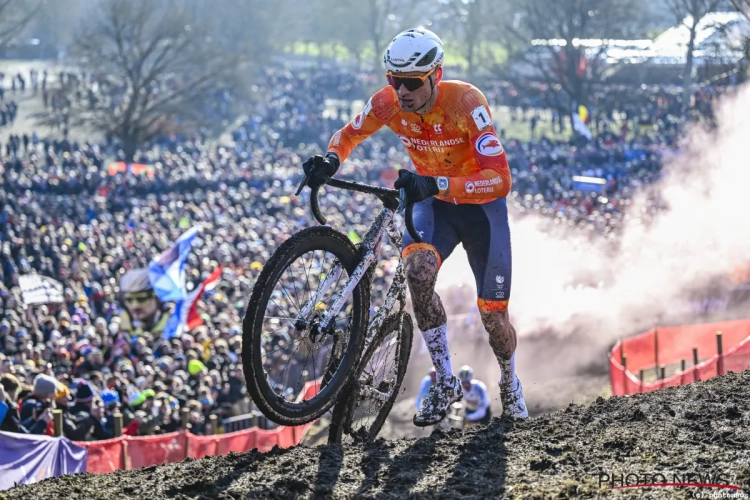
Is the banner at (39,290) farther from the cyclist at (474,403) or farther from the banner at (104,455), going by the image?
the cyclist at (474,403)

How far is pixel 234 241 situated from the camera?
25.8m

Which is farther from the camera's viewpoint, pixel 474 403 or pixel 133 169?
pixel 133 169

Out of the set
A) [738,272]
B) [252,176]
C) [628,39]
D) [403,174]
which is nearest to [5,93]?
[252,176]

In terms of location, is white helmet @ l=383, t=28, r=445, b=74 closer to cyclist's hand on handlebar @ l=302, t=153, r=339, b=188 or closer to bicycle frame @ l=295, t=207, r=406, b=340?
cyclist's hand on handlebar @ l=302, t=153, r=339, b=188

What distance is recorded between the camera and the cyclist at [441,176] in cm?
627

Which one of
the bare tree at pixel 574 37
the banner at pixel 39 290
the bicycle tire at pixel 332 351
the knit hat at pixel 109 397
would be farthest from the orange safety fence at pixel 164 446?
the bare tree at pixel 574 37

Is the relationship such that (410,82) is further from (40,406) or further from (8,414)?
(40,406)

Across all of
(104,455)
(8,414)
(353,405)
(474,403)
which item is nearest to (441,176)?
(353,405)

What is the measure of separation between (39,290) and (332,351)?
13.8 meters

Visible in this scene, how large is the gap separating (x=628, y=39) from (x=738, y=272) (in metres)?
40.2

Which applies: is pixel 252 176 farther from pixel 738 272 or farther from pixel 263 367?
pixel 263 367

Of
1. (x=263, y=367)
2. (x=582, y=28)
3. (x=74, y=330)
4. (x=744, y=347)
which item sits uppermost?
(x=582, y=28)

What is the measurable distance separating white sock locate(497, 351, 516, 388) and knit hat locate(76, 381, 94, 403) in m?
6.46

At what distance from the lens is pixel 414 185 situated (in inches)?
235
